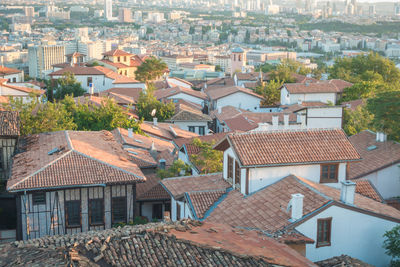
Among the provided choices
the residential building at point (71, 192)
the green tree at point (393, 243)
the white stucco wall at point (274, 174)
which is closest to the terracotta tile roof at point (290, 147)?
the white stucco wall at point (274, 174)

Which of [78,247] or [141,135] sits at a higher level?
[78,247]

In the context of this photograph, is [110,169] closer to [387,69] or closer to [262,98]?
[262,98]

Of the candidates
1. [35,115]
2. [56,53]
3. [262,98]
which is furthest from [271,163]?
[56,53]

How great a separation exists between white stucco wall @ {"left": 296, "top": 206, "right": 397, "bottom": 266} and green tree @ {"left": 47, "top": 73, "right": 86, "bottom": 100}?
1675 inches

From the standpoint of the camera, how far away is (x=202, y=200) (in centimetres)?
1773

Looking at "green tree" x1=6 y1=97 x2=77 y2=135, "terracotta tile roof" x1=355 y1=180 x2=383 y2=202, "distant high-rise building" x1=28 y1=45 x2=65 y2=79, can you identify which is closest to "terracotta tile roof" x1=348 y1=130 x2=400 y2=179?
"terracotta tile roof" x1=355 y1=180 x2=383 y2=202

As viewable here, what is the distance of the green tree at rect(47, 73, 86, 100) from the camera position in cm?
5472

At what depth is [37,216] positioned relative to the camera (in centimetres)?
1831

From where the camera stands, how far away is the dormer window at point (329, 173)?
59.5 ft

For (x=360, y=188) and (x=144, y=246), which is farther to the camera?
(x=360, y=188)

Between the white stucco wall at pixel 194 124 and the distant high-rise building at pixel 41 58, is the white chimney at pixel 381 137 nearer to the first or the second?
the white stucco wall at pixel 194 124

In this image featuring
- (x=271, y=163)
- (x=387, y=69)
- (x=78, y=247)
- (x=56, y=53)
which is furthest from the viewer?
(x=56, y=53)

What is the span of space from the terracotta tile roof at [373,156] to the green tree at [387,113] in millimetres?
783

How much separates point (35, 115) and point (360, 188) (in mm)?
16212
